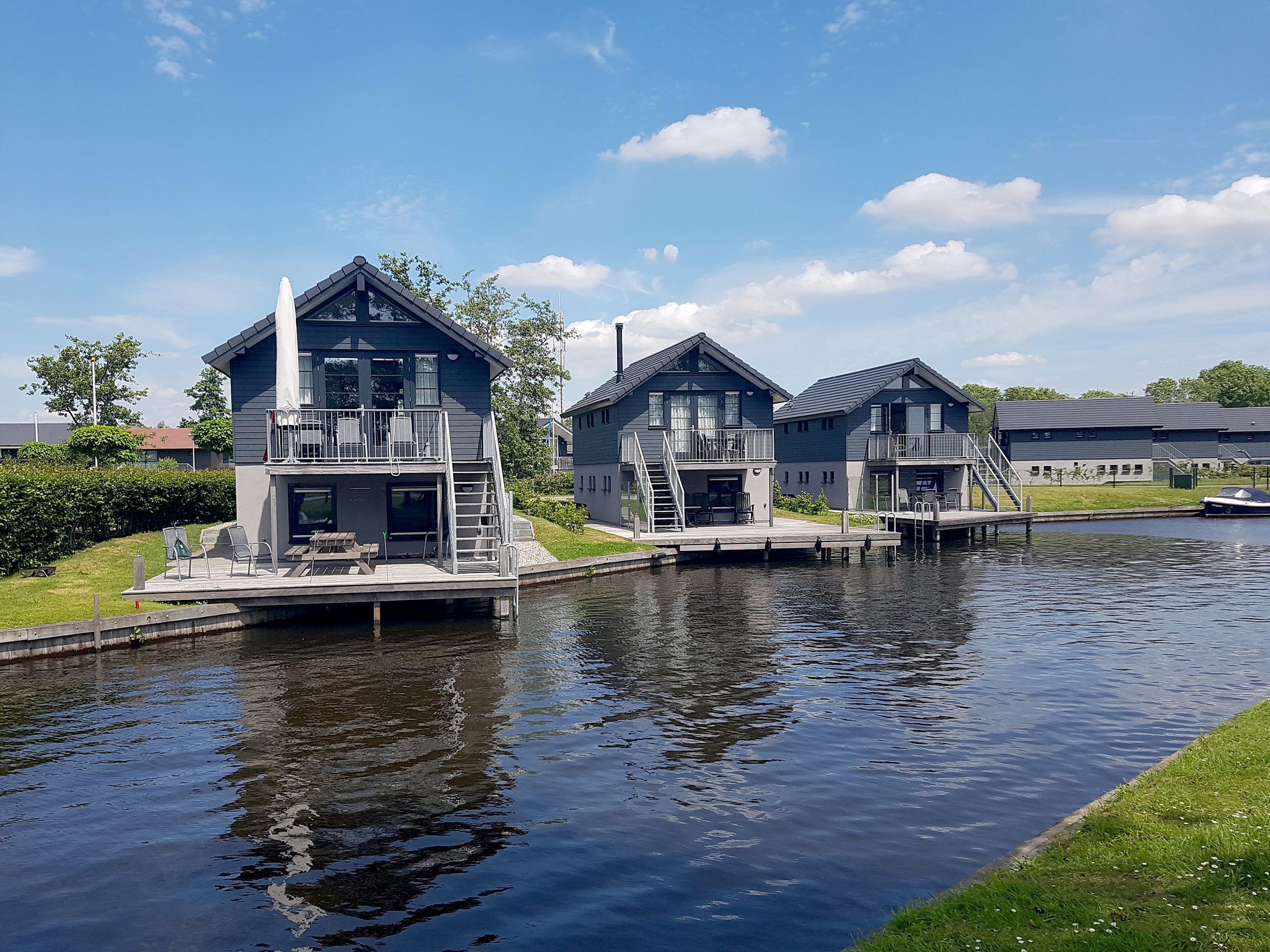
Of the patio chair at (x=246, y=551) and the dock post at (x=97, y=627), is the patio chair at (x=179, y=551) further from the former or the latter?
the dock post at (x=97, y=627)

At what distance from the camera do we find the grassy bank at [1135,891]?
249 inches

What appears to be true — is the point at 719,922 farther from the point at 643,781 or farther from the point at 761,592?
the point at 761,592

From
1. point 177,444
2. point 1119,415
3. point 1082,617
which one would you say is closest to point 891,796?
point 1082,617

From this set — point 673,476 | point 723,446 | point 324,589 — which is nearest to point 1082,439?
point 723,446

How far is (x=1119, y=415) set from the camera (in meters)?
74.2

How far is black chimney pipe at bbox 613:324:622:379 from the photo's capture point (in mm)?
48688

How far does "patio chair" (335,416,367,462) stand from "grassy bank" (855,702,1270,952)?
20350 mm

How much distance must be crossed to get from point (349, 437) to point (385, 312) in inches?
174

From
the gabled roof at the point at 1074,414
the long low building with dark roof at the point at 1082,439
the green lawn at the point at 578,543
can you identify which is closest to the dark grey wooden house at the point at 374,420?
the green lawn at the point at 578,543

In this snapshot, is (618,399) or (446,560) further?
(618,399)

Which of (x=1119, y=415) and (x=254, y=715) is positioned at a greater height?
(x=1119, y=415)

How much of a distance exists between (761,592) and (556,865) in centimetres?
1924

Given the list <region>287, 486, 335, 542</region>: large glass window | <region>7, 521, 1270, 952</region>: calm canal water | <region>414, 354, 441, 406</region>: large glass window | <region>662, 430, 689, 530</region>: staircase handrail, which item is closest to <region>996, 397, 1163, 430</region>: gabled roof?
<region>662, 430, 689, 530</region>: staircase handrail

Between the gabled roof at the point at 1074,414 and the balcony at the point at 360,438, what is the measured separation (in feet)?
198
